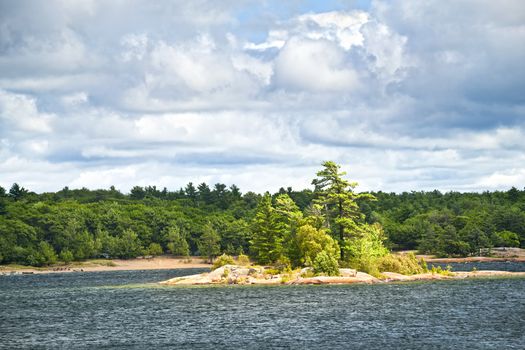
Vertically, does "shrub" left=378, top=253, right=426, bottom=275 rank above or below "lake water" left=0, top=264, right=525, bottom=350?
above

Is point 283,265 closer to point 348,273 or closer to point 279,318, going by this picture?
point 348,273

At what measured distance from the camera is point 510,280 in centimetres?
11856

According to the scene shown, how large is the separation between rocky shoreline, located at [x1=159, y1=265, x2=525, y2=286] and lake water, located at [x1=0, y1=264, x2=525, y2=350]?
21.6 feet

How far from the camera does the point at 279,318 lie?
75.6 meters

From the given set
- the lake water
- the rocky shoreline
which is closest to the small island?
the rocky shoreline

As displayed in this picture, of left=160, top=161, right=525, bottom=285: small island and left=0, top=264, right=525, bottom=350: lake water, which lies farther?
left=160, top=161, right=525, bottom=285: small island

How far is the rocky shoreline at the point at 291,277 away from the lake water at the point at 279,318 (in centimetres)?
657

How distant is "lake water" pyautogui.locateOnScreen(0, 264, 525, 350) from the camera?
6166cm

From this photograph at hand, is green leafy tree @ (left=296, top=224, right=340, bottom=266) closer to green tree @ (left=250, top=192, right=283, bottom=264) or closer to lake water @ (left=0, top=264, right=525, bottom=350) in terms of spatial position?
green tree @ (left=250, top=192, right=283, bottom=264)

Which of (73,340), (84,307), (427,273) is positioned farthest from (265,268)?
(73,340)

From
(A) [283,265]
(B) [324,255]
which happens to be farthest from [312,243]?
(A) [283,265]

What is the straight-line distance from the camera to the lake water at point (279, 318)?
61656 millimetres

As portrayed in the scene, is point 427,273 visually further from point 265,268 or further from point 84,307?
point 84,307

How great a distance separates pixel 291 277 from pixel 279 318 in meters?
43.6
